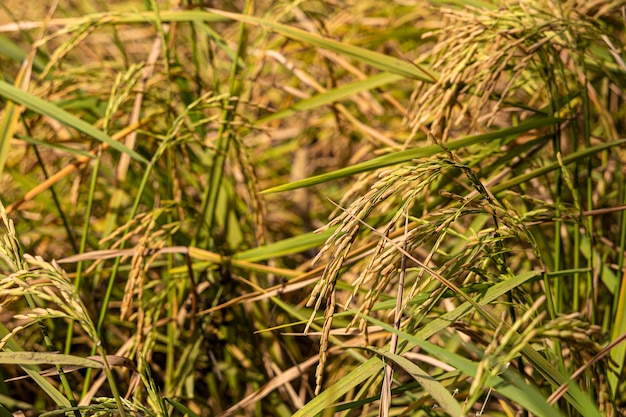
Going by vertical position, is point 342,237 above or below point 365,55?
below

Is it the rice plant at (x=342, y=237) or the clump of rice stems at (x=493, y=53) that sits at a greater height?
the clump of rice stems at (x=493, y=53)

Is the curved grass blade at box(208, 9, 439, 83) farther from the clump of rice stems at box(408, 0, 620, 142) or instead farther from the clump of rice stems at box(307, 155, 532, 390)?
the clump of rice stems at box(307, 155, 532, 390)

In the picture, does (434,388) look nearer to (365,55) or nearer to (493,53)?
(493,53)

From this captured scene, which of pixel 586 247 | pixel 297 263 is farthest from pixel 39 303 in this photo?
pixel 586 247

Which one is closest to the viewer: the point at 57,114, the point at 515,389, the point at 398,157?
the point at 515,389

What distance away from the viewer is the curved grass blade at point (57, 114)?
133 cm

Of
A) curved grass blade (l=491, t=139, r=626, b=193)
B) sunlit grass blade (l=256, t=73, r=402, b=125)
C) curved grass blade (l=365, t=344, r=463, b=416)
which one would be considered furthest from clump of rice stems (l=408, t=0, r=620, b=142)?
curved grass blade (l=365, t=344, r=463, b=416)

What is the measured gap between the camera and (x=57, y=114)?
1.35m

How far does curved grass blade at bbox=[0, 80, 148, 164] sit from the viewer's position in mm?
1335

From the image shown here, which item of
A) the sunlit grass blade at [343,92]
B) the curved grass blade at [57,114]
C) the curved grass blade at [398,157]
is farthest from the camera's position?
the sunlit grass blade at [343,92]

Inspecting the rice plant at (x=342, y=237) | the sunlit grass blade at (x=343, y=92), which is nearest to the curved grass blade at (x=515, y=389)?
the rice plant at (x=342, y=237)

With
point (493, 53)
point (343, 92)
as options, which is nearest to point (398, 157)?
point (493, 53)

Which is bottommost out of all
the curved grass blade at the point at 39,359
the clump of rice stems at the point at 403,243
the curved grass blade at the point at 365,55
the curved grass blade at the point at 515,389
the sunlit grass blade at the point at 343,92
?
the curved grass blade at the point at 39,359

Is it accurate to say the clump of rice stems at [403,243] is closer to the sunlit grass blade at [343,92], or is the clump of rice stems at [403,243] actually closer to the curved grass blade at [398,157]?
the curved grass blade at [398,157]
